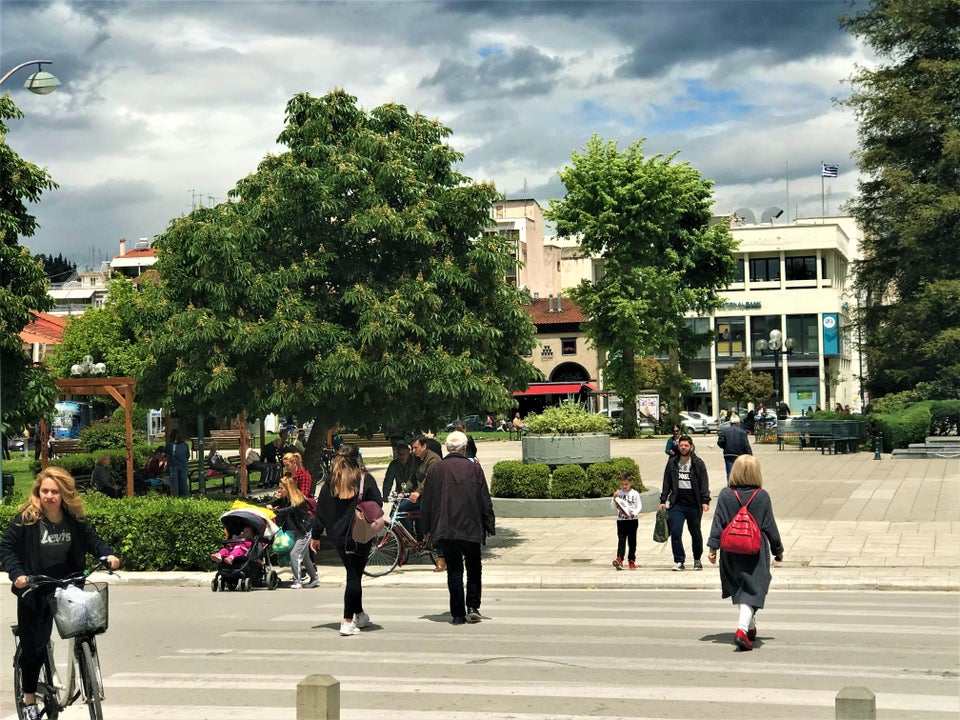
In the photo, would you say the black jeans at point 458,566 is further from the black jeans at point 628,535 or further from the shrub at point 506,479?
the shrub at point 506,479

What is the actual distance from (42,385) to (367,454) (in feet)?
102

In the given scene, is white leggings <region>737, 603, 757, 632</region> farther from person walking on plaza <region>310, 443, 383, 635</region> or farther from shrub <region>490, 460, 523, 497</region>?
shrub <region>490, 460, 523, 497</region>

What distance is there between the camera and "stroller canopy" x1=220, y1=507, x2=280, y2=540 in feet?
52.7

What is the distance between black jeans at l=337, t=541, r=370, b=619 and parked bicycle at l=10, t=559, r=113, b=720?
3692 millimetres

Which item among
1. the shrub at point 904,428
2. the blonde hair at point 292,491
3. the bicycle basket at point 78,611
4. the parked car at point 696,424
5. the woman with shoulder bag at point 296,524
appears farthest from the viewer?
the parked car at point 696,424

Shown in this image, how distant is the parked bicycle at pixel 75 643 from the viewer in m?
7.28

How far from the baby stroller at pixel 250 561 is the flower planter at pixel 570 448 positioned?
8380mm

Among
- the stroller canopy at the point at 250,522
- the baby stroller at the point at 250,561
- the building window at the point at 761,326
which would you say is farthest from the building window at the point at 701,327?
the baby stroller at the point at 250,561

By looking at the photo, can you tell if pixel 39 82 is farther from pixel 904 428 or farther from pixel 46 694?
pixel 904 428

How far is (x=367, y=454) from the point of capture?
170 ft

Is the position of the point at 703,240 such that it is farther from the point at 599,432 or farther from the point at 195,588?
the point at 195,588

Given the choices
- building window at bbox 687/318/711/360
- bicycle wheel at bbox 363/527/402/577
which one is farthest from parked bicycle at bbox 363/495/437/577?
building window at bbox 687/318/711/360

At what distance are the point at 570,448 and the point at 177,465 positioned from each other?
33.1 feet

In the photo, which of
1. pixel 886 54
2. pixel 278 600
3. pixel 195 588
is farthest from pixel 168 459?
pixel 886 54
